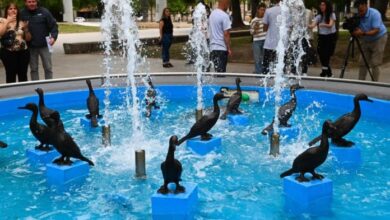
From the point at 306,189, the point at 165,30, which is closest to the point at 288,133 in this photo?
the point at 306,189

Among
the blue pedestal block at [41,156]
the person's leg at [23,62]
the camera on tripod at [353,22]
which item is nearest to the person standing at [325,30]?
the camera on tripod at [353,22]

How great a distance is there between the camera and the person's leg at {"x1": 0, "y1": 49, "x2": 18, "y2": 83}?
8.34m

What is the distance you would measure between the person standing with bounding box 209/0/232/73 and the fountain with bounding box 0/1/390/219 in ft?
3.31

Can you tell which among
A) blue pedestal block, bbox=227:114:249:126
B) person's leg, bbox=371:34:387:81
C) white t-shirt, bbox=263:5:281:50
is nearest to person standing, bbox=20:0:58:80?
blue pedestal block, bbox=227:114:249:126

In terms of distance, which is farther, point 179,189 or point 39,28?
point 39,28

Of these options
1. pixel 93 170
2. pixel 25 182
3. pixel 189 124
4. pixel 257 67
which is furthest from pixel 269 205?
pixel 257 67

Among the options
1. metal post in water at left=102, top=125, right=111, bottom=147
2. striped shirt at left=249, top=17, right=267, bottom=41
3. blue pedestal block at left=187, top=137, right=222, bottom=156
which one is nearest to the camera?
blue pedestal block at left=187, top=137, right=222, bottom=156

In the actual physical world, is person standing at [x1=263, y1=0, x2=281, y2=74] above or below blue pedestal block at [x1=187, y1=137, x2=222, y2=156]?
above

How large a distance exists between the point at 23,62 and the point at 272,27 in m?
4.47

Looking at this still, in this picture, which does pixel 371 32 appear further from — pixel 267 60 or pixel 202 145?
pixel 202 145

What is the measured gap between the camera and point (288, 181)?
4.38m

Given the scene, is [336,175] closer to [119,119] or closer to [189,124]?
[189,124]

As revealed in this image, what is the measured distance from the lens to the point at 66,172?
4.79 metres

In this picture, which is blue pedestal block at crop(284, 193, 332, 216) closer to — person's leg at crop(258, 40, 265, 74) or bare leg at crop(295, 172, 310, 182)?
bare leg at crop(295, 172, 310, 182)
